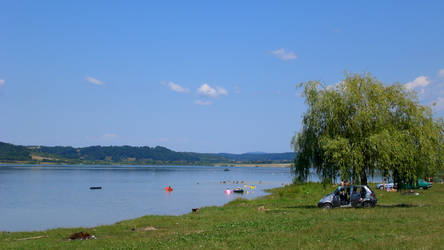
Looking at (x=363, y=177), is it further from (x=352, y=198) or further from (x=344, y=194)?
(x=352, y=198)

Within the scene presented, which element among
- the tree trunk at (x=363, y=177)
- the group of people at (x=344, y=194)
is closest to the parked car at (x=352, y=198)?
the group of people at (x=344, y=194)

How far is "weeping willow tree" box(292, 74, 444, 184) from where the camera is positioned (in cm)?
3031

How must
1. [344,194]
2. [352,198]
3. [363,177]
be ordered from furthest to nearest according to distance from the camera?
[363,177]
[344,194]
[352,198]

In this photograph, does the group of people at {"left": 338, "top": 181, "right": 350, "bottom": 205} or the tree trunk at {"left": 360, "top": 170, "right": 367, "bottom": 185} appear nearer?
the group of people at {"left": 338, "top": 181, "right": 350, "bottom": 205}

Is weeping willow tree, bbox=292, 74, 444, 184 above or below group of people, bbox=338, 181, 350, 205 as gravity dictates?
above

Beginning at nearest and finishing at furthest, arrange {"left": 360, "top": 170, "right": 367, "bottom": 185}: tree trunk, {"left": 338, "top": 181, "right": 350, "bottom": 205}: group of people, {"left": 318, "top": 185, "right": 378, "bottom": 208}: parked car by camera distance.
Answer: {"left": 318, "top": 185, "right": 378, "bottom": 208}: parked car → {"left": 338, "top": 181, "right": 350, "bottom": 205}: group of people → {"left": 360, "top": 170, "right": 367, "bottom": 185}: tree trunk

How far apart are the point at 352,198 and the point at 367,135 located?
180 inches

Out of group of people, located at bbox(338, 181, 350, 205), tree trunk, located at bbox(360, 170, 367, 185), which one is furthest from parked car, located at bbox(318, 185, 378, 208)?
tree trunk, located at bbox(360, 170, 367, 185)

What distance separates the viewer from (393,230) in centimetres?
1777

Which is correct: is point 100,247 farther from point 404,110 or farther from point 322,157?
point 404,110

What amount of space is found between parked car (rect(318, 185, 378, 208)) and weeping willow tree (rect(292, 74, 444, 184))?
1.07 m

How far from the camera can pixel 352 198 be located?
30547 mm

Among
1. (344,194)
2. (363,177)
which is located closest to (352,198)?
(344,194)

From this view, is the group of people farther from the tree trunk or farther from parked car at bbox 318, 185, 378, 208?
the tree trunk
